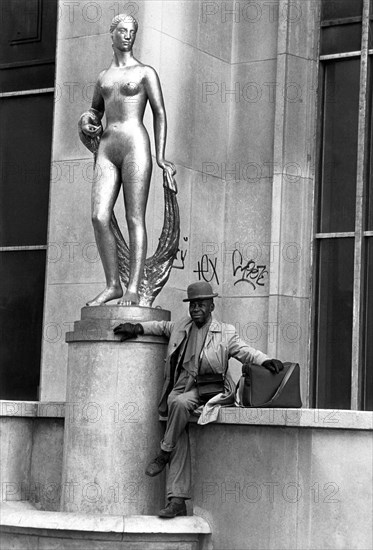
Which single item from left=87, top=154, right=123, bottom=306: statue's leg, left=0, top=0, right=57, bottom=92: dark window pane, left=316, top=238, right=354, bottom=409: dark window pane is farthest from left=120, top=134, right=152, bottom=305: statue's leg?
left=0, top=0, right=57, bottom=92: dark window pane

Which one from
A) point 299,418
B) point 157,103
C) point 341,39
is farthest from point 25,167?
point 299,418

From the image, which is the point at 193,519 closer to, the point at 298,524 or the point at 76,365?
the point at 298,524

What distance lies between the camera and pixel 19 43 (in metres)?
21.3

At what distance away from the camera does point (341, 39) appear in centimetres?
1980

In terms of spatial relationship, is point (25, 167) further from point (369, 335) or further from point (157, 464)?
point (157, 464)

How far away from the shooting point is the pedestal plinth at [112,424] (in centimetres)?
1485

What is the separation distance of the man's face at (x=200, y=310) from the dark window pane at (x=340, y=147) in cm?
501

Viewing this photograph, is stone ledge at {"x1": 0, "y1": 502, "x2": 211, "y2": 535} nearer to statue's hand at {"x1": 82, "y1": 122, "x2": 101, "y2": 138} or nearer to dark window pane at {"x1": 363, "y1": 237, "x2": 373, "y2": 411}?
statue's hand at {"x1": 82, "y1": 122, "x2": 101, "y2": 138}

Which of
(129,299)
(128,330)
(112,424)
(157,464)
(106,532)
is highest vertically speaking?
(129,299)

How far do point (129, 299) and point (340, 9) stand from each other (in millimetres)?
6518

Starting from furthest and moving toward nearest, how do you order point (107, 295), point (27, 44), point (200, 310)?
point (27, 44), point (107, 295), point (200, 310)

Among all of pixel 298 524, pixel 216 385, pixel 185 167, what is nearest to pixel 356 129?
pixel 185 167

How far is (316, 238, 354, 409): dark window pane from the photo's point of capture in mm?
19281

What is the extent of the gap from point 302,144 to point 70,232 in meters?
3.50
